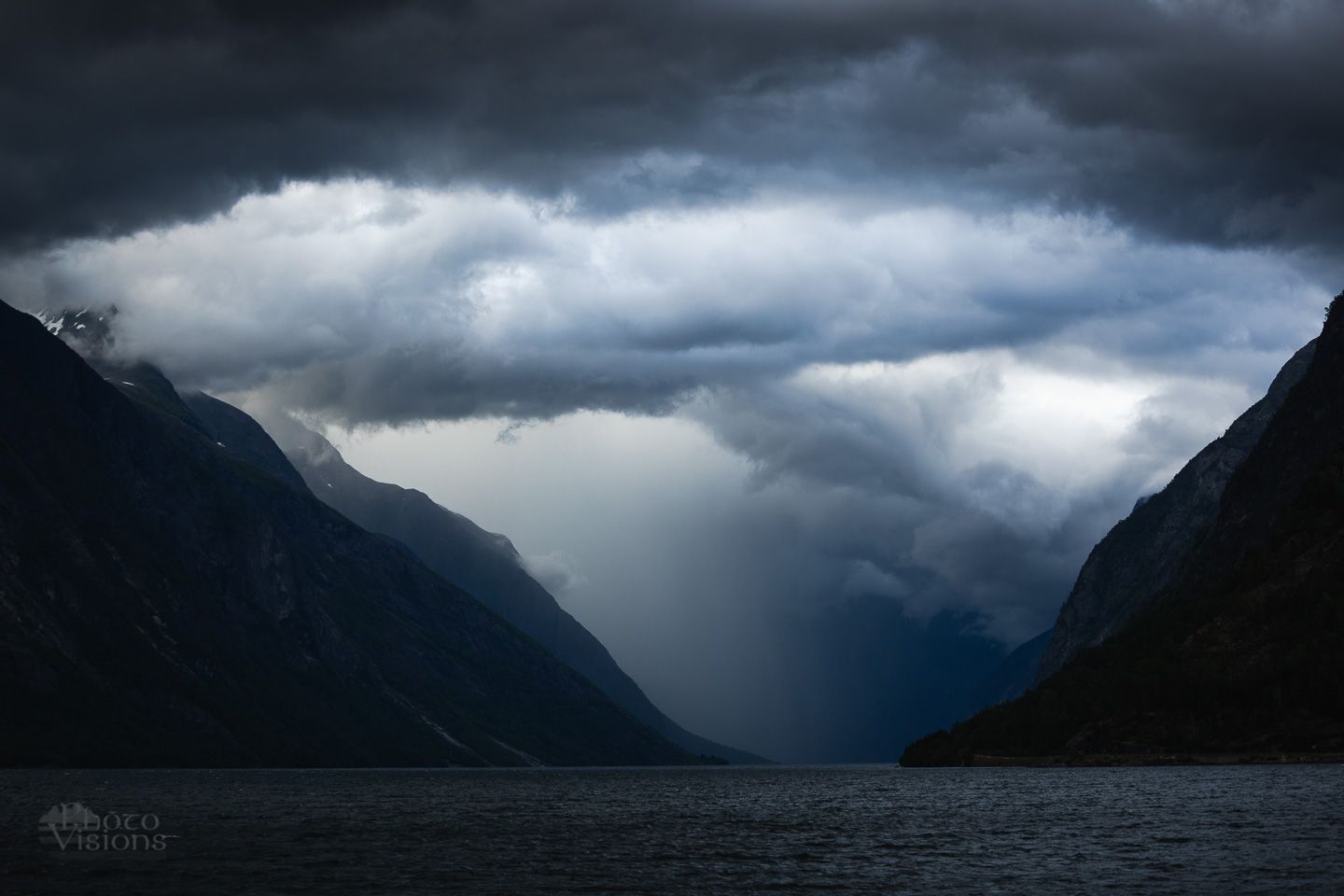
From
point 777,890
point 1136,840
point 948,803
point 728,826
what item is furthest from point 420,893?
point 948,803

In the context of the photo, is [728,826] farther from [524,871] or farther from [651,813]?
[524,871]

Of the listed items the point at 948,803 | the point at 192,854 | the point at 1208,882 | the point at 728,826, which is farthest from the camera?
the point at 948,803

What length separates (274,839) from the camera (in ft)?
424

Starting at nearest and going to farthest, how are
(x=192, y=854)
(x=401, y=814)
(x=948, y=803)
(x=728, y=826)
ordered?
→ (x=192, y=854) < (x=728, y=826) < (x=401, y=814) < (x=948, y=803)

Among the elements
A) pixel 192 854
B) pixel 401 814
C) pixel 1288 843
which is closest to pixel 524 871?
pixel 192 854

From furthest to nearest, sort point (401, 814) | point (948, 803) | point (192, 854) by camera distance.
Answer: point (948, 803), point (401, 814), point (192, 854)

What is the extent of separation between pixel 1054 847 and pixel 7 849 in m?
88.7

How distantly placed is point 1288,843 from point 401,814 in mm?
113752

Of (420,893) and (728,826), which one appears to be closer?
(420,893)

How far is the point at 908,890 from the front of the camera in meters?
88.0

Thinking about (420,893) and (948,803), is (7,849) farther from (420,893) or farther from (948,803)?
(948,803)

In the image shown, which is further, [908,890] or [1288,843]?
[1288,843]

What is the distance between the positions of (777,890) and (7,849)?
67265mm

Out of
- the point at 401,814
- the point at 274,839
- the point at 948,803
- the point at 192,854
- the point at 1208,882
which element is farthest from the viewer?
the point at 948,803
